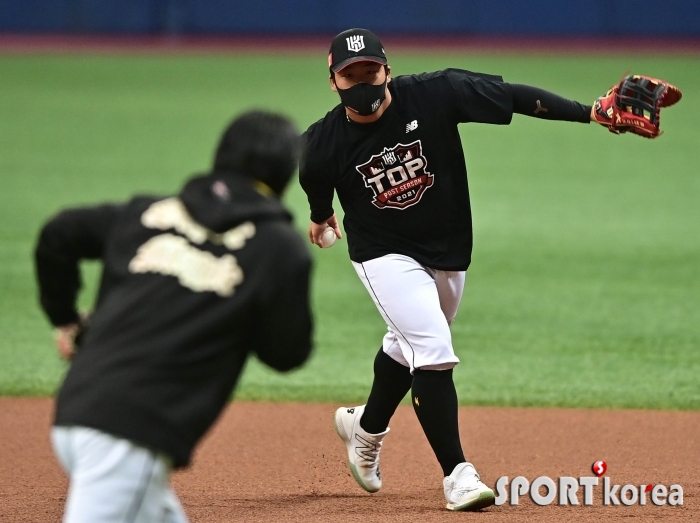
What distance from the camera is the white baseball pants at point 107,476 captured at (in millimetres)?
2695

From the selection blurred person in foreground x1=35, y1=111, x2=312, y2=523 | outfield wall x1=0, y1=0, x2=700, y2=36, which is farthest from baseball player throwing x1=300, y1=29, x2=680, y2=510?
outfield wall x1=0, y1=0, x2=700, y2=36

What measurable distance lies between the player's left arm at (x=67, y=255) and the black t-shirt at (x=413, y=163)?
1.95 metres

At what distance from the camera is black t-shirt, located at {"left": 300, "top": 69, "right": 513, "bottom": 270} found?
190 inches

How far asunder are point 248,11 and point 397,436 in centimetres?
2443

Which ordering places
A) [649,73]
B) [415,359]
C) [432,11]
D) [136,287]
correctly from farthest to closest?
[432,11], [649,73], [415,359], [136,287]

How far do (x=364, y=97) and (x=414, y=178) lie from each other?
420 mm

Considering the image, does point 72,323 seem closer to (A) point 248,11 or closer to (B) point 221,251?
(B) point 221,251

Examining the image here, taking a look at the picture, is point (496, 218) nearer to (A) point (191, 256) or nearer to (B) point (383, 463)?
(B) point (383, 463)

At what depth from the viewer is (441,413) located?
184 inches

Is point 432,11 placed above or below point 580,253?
above

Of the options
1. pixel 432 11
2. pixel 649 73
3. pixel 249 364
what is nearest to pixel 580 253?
pixel 249 364

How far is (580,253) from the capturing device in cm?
1074

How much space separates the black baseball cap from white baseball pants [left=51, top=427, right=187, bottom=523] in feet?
8.10

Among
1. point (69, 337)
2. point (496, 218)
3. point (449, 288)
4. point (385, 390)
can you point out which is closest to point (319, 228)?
point (449, 288)
